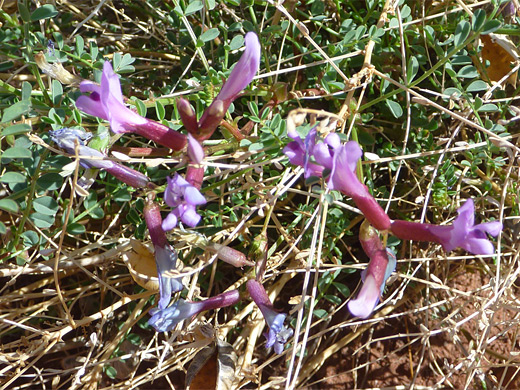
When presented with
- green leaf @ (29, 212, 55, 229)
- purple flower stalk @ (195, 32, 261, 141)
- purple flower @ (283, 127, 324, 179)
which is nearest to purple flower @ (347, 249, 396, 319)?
purple flower @ (283, 127, 324, 179)

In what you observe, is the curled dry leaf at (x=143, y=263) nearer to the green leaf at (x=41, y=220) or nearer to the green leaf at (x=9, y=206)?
the green leaf at (x=41, y=220)

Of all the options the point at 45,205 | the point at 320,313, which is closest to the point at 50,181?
the point at 45,205

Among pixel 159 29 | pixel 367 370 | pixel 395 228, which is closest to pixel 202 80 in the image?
pixel 159 29

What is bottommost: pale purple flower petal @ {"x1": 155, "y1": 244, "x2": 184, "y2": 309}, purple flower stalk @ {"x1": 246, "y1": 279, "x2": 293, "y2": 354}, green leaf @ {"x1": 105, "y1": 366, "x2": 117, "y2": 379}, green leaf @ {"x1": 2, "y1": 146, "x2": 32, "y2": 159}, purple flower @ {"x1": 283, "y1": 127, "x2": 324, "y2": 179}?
green leaf @ {"x1": 105, "y1": 366, "x2": 117, "y2": 379}

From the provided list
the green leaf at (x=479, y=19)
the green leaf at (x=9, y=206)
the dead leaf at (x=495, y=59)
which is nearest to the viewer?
the green leaf at (x=9, y=206)

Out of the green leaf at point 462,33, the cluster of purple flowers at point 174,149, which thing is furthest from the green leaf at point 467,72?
the cluster of purple flowers at point 174,149

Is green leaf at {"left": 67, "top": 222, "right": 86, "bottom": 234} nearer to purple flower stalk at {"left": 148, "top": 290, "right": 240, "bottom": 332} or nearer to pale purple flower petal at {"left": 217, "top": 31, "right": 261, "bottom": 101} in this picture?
purple flower stalk at {"left": 148, "top": 290, "right": 240, "bottom": 332}
